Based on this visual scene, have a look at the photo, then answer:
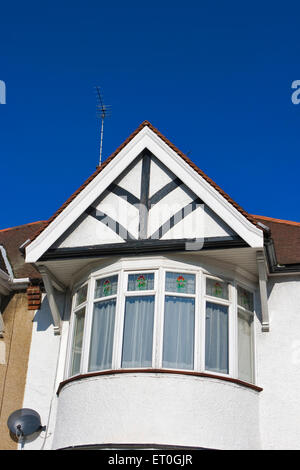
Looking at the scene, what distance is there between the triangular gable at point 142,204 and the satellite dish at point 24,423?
Result: 10.8 ft

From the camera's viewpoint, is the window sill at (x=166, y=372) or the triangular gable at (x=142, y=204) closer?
the window sill at (x=166, y=372)

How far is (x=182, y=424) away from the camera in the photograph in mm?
11195

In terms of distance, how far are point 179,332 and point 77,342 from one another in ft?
8.11

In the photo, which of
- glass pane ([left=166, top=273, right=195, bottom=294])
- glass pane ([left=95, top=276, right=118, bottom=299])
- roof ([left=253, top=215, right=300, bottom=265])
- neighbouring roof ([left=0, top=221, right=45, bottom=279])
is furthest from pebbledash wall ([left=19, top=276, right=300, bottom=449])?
neighbouring roof ([left=0, top=221, right=45, bottom=279])

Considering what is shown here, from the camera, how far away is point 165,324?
1219cm

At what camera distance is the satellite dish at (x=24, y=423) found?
43.1 ft

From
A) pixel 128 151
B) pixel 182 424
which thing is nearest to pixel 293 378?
pixel 182 424

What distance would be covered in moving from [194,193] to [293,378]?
4.22 metres

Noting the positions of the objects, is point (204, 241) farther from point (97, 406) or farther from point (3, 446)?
point (3, 446)

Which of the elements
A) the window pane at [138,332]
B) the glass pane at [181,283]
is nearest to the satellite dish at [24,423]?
the window pane at [138,332]

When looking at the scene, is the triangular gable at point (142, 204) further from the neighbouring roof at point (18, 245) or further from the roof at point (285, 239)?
the roof at point (285, 239)

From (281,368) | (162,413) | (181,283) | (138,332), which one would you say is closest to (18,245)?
(138,332)

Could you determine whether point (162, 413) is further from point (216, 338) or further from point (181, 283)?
point (181, 283)

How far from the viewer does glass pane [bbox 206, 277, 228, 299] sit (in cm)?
1272
